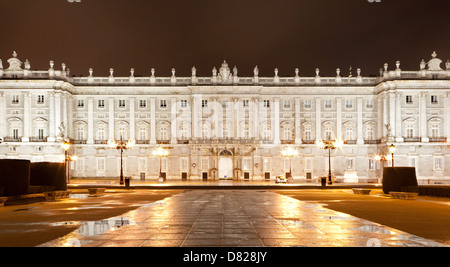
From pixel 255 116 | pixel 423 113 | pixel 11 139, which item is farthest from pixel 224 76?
pixel 11 139

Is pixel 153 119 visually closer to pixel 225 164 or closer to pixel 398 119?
pixel 225 164

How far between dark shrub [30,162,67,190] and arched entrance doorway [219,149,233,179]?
3870 centimetres

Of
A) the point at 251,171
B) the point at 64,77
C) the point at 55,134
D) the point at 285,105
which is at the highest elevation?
the point at 64,77

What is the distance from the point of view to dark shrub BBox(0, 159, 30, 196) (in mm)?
25672

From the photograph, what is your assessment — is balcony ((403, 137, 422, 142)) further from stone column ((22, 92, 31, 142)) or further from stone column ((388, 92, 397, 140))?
stone column ((22, 92, 31, 142))

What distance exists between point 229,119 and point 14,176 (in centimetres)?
4590

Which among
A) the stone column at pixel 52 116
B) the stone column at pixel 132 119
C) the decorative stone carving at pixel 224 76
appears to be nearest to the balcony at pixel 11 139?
the stone column at pixel 52 116

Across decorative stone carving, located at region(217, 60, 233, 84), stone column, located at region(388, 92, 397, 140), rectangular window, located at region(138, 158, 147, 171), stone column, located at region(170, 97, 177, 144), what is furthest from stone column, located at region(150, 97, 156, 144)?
stone column, located at region(388, 92, 397, 140)

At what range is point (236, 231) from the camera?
14.6 m

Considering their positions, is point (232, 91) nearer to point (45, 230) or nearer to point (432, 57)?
point (432, 57)

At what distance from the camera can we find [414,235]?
1375 centimetres

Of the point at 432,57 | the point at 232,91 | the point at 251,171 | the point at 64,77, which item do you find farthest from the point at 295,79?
the point at 64,77

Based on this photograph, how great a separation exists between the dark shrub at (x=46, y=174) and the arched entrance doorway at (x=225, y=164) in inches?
1524
